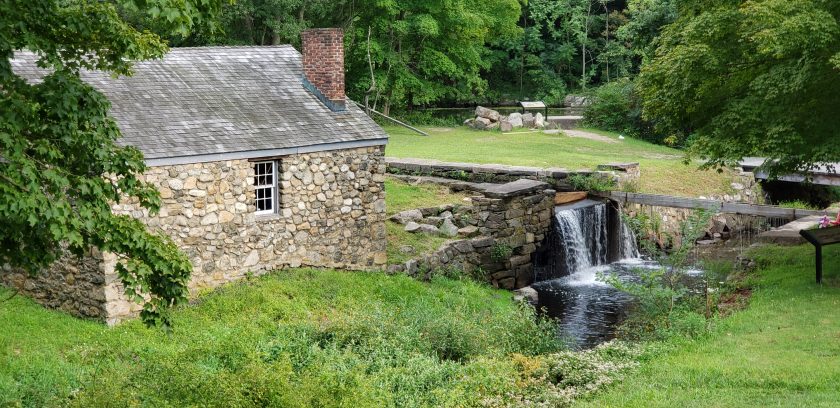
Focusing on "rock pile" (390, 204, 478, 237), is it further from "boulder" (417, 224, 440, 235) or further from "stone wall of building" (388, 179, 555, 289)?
"stone wall of building" (388, 179, 555, 289)

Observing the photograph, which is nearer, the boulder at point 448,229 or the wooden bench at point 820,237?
the wooden bench at point 820,237

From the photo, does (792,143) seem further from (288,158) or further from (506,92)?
(506,92)

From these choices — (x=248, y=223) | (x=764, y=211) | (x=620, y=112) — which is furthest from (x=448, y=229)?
(x=620, y=112)

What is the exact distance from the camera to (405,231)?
2170 cm

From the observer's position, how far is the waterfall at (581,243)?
24422mm

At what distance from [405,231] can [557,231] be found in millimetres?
4911

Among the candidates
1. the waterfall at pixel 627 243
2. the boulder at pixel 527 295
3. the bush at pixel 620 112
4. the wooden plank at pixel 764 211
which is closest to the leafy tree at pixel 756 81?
the boulder at pixel 527 295

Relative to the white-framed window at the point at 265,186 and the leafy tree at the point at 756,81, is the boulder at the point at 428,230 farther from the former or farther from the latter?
the leafy tree at the point at 756,81

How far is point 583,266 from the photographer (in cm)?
2461

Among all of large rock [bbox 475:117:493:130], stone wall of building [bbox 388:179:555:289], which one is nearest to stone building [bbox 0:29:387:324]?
stone wall of building [bbox 388:179:555:289]

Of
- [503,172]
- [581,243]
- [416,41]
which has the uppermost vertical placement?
[416,41]

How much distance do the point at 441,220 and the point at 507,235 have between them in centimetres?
180

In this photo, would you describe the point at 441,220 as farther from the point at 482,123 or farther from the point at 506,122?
the point at 482,123

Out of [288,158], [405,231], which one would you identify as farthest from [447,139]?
[288,158]
